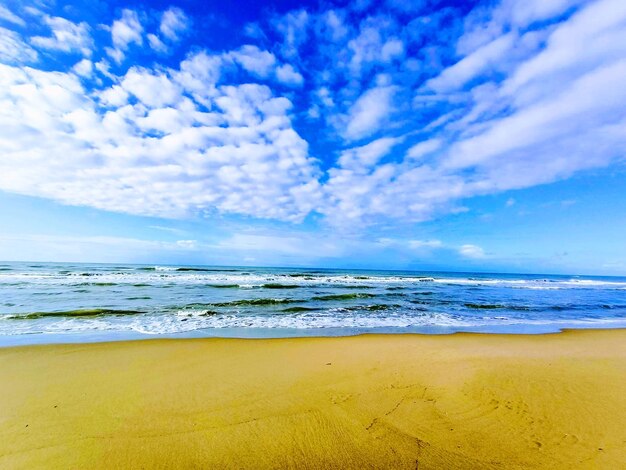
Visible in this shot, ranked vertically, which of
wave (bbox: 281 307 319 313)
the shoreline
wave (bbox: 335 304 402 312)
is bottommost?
the shoreline

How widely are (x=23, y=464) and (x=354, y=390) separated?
12.5ft

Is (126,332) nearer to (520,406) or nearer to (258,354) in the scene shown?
(258,354)

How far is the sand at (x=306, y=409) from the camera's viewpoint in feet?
9.84

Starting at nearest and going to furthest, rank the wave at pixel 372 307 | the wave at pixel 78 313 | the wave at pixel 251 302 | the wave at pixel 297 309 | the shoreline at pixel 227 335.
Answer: the shoreline at pixel 227 335, the wave at pixel 78 313, the wave at pixel 297 309, the wave at pixel 372 307, the wave at pixel 251 302

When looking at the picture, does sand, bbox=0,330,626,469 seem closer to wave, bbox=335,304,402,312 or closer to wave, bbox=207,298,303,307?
wave, bbox=335,304,402,312

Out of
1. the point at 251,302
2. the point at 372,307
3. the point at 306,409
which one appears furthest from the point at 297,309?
the point at 306,409

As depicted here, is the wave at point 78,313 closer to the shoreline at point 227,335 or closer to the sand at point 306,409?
the shoreline at point 227,335

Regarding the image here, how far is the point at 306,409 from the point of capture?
153 inches

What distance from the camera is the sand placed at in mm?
2998

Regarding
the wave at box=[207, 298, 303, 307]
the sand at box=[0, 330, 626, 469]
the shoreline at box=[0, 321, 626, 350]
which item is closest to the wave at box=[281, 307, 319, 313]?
the wave at box=[207, 298, 303, 307]

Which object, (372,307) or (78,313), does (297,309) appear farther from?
(78,313)

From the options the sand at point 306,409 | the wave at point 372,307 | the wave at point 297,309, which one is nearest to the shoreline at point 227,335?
the sand at point 306,409

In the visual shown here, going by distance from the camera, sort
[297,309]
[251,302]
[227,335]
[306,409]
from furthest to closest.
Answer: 1. [251,302]
2. [297,309]
3. [227,335]
4. [306,409]

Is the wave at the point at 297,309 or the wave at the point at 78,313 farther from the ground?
the wave at the point at 297,309
